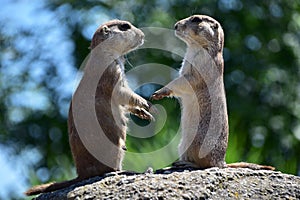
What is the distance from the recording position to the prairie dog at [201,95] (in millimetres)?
9578

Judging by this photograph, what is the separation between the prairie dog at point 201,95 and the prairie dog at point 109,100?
390 millimetres

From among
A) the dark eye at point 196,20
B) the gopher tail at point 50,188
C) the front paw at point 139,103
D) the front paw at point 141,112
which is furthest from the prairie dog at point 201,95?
the gopher tail at point 50,188

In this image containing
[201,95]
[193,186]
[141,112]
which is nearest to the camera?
[193,186]

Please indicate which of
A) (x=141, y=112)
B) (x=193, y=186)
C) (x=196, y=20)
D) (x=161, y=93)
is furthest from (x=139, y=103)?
(x=193, y=186)

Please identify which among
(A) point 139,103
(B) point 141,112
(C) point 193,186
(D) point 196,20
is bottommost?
(C) point 193,186

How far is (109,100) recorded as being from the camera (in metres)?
9.88

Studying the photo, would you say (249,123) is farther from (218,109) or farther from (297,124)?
(218,109)

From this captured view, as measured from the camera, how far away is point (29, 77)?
827 inches

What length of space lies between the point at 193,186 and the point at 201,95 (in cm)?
146

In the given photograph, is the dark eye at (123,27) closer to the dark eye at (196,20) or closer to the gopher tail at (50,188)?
the dark eye at (196,20)

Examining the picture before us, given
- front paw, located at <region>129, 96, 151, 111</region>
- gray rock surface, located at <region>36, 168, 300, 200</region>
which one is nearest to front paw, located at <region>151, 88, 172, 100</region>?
front paw, located at <region>129, 96, 151, 111</region>

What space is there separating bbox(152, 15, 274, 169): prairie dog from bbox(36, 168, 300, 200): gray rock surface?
1.79 ft

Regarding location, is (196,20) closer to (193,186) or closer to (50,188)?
(193,186)

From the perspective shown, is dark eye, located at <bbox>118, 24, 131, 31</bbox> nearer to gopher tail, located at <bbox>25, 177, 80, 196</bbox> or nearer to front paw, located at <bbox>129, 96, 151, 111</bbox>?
front paw, located at <bbox>129, 96, 151, 111</bbox>
